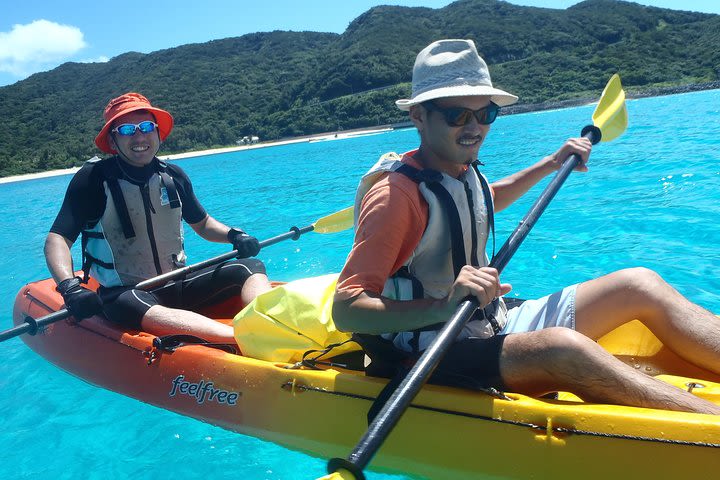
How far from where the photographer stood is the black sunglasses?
2006 millimetres

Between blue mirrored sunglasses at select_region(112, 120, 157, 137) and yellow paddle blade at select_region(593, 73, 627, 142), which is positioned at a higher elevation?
blue mirrored sunglasses at select_region(112, 120, 157, 137)

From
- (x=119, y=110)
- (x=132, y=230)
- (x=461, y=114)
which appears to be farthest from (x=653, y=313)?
(x=119, y=110)

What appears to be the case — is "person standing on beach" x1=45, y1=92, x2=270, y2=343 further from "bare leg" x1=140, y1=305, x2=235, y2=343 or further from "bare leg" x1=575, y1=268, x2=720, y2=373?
"bare leg" x1=575, y1=268, x2=720, y2=373

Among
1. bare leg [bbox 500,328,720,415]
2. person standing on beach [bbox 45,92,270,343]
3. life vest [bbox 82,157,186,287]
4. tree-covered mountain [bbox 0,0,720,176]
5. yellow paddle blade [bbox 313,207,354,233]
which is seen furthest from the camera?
tree-covered mountain [bbox 0,0,720,176]

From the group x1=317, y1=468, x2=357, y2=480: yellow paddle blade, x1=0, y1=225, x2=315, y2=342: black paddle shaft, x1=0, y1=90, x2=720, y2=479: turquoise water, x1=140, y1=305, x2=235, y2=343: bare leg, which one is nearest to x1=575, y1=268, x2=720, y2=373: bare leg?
x1=317, y1=468, x2=357, y2=480: yellow paddle blade

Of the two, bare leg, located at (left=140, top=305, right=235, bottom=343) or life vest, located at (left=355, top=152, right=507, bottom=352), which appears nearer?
life vest, located at (left=355, top=152, right=507, bottom=352)

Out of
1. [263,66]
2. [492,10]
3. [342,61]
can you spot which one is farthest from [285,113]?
[492,10]

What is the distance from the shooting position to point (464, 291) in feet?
5.85

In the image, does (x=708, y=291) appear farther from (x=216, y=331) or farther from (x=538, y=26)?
(x=538, y=26)

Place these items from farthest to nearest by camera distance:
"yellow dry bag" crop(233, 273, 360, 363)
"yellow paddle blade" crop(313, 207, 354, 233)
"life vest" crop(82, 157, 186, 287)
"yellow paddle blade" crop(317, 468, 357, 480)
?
1. "yellow paddle blade" crop(313, 207, 354, 233)
2. "life vest" crop(82, 157, 186, 287)
3. "yellow dry bag" crop(233, 273, 360, 363)
4. "yellow paddle blade" crop(317, 468, 357, 480)

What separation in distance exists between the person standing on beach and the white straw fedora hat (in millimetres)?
1843

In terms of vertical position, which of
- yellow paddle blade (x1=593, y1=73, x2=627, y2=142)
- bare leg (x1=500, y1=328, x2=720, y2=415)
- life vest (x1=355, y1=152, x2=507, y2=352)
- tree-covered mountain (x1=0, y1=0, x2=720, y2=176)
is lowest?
bare leg (x1=500, y1=328, x2=720, y2=415)

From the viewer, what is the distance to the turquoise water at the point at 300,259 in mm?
3129

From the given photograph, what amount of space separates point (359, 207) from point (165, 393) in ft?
5.80
